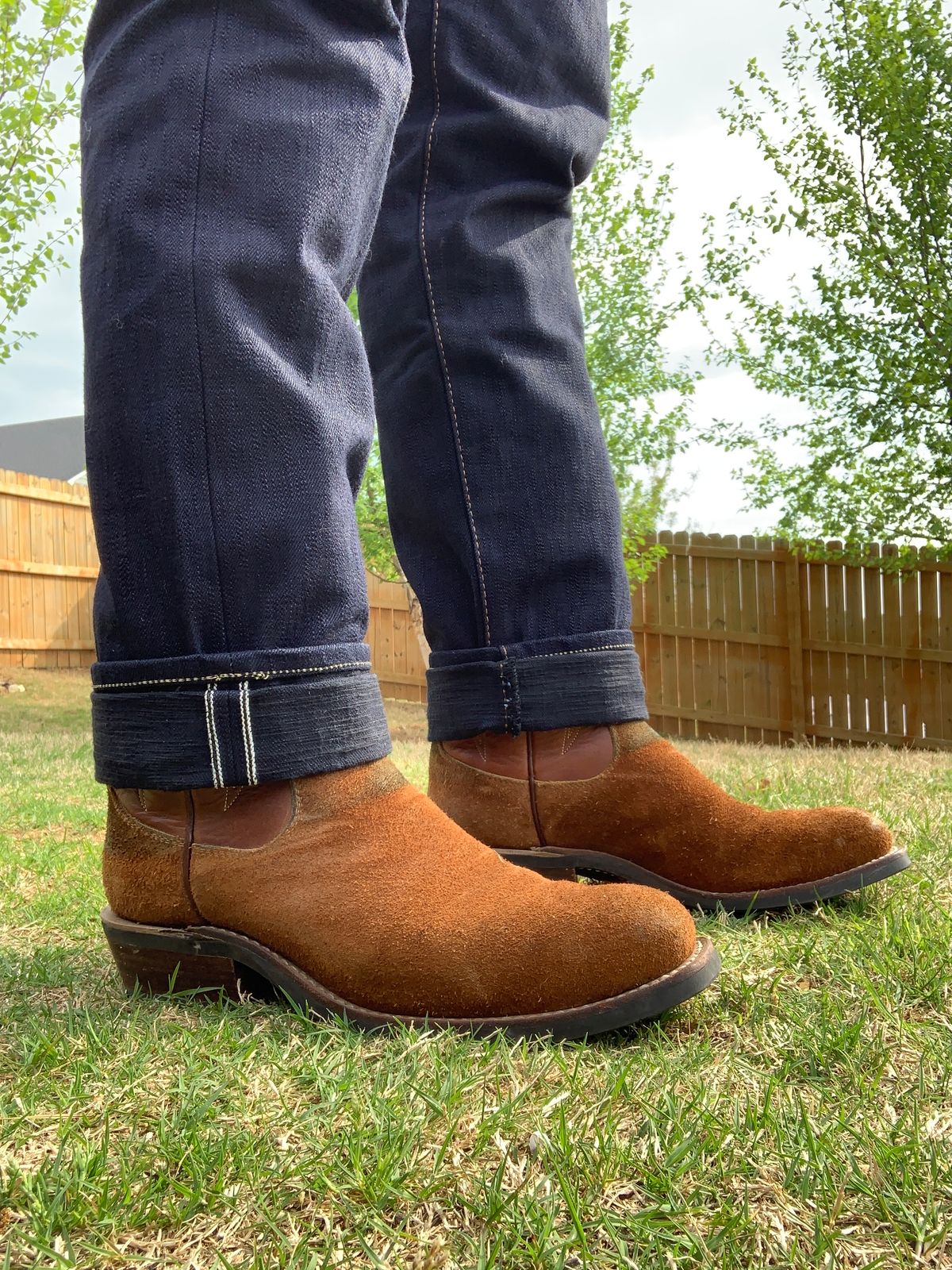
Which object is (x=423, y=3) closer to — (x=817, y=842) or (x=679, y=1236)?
(x=817, y=842)

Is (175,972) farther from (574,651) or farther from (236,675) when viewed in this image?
(574,651)

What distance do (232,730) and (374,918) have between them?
23 centimetres

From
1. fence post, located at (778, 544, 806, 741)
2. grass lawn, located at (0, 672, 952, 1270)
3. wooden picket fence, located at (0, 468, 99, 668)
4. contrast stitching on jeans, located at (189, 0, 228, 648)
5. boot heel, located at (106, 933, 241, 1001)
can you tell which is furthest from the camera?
wooden picket fence, located at (0, 468, 99, 668)

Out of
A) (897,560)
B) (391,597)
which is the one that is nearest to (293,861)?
(897,560)

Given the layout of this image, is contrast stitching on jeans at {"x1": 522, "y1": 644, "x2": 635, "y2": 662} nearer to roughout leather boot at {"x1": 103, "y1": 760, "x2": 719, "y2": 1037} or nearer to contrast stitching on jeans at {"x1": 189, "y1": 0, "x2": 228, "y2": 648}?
roughout leather boot at {"x1": 103, "y1": 760, "x2": 719, "y2": 1037}

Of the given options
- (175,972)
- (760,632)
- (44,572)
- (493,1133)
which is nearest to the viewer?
(493,1133)

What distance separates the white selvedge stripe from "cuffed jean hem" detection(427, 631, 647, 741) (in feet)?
1.45

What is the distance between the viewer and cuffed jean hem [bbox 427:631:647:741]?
1.34m

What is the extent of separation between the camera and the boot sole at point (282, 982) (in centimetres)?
98

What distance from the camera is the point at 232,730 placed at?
980 millimetres

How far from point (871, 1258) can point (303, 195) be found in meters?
0.99

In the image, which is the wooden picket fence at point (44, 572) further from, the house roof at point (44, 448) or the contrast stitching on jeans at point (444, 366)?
the contrast stitching on jeans at point (444, 366)

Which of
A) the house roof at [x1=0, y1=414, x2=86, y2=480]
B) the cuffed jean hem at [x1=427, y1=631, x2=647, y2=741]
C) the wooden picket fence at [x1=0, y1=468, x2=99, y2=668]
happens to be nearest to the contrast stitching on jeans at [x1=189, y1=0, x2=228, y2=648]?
the cuffed jean hem at [x1=427, y1=631, x2=647, y2=741]

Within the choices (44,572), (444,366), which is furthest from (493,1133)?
(44,572)
